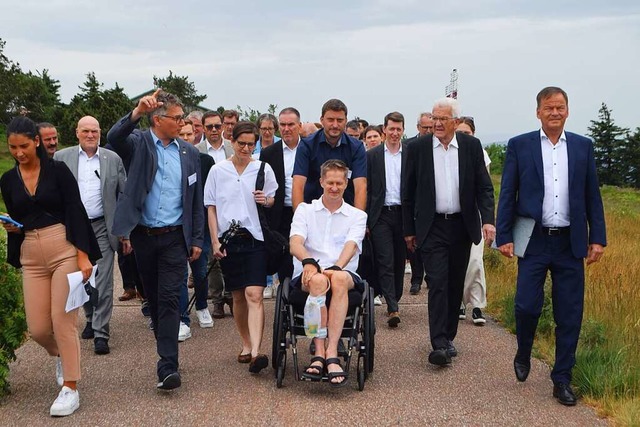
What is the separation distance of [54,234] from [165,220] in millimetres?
912

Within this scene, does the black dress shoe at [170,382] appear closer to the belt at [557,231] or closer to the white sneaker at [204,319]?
the white sneaker at [204,319]

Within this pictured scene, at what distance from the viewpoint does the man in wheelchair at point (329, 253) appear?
215 inches

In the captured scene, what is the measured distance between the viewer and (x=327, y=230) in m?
5.90

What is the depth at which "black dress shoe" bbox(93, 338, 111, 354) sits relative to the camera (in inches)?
262

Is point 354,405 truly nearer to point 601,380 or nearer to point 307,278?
point 307,278

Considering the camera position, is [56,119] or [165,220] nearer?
[165,220]

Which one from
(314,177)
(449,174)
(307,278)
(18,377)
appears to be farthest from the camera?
(314,177)

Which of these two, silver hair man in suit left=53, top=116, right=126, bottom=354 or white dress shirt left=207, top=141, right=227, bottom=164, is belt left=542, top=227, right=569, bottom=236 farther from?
white dress shirt left=207, top=141, right=227, bottom=164

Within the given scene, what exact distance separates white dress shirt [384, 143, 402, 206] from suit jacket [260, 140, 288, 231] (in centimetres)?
125

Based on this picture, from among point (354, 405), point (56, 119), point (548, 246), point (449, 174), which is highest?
point (56, 119)

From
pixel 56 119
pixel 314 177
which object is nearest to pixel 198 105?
pixel 56 119

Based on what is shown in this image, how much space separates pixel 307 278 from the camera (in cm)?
545

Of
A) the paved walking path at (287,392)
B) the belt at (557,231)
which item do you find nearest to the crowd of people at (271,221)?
the belt at (557,231)

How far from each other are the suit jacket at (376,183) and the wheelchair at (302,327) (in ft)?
7.60
